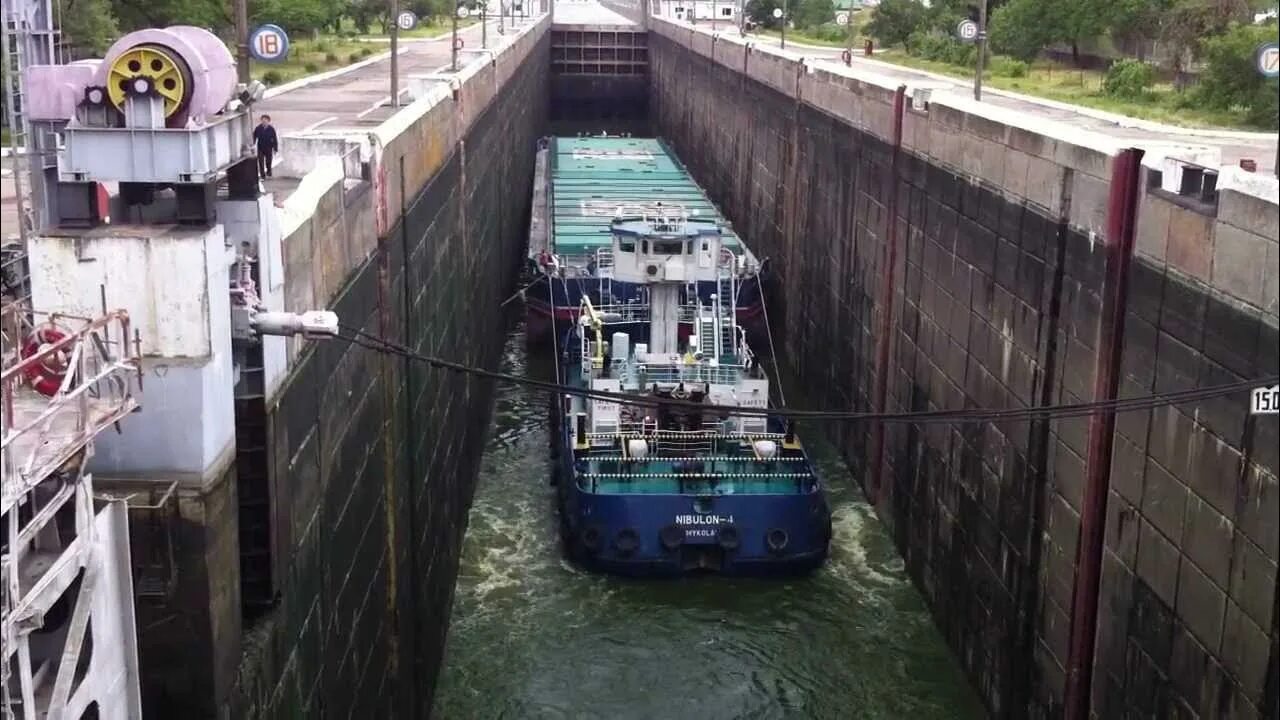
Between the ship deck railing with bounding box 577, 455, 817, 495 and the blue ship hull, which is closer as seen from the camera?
the blue ship hull

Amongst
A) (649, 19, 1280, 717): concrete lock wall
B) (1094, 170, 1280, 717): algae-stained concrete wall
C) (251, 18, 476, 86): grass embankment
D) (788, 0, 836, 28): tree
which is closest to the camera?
(1094, 170, 1280, 717): algae-stained concrete wall

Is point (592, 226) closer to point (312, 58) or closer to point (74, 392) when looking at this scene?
point (312, 58)

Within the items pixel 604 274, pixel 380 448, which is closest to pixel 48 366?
pixel 380 448

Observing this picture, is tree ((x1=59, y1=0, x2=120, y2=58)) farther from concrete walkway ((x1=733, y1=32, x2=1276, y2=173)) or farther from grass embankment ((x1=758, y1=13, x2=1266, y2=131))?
grass embankment ((x1=758, y1=13, x2=1266, y2=131))

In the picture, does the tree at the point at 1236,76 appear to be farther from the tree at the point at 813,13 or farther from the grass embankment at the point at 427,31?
the tree at the point at 813,13

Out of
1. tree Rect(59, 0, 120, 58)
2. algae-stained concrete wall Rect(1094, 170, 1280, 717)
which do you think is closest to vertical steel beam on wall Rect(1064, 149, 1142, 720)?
algae-stained concrete wall Rect(1094, 170, 1280, 717)

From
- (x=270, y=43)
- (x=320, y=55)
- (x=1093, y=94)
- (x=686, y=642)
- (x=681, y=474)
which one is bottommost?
(x=686, y=642)
